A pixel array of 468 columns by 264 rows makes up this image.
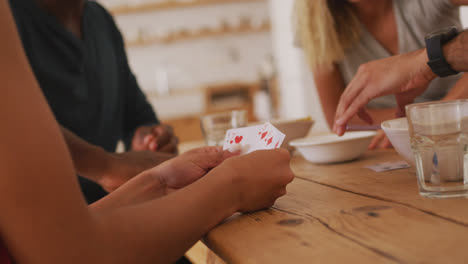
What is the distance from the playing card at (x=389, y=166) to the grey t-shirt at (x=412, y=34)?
0.75m

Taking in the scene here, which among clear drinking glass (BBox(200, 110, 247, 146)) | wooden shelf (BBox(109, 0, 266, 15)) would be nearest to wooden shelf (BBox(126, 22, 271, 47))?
wooden shelf (BBox(109, 0, 266, 15))

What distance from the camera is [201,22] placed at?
6.08m

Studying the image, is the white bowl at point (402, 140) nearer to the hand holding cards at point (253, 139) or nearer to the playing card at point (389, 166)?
the playing card at point (389, 166)

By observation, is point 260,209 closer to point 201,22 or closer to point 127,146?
point 127,146

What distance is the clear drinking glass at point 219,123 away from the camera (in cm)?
129

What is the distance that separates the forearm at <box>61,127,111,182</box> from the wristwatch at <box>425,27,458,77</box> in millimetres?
820

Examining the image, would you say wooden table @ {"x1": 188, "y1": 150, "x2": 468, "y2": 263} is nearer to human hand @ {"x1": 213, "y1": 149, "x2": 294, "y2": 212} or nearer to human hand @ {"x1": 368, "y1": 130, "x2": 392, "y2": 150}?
human hand @ {"x1": 213, "y1": 149, "x2": 294, "y2": 212}

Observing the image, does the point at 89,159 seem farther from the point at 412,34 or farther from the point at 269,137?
the point at 412,34

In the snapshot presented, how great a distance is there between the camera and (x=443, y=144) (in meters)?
0.58

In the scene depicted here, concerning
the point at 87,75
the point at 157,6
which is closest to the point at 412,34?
the point at 87,75

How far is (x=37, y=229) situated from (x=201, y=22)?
233 inches

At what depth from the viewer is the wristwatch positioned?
0.84 metres

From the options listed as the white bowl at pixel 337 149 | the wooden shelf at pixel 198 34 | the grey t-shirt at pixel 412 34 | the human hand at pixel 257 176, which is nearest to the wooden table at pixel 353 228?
the human hand at pixel 257 176

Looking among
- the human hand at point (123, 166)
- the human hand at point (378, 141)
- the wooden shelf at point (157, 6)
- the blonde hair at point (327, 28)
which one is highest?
the wooden shelf at point (157, 6)
